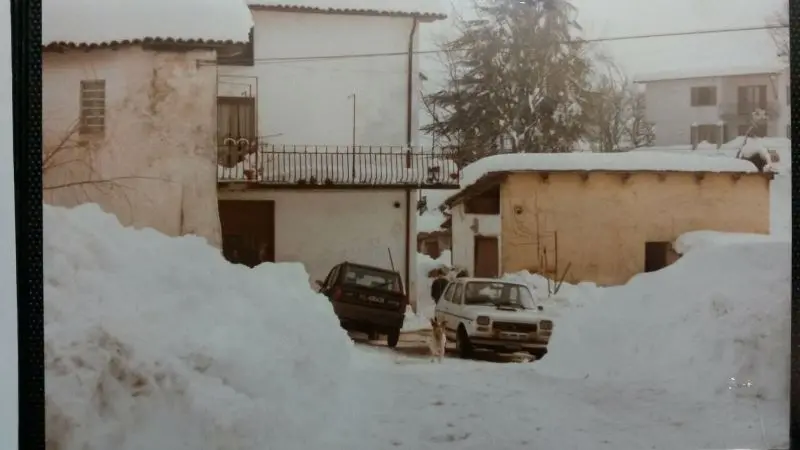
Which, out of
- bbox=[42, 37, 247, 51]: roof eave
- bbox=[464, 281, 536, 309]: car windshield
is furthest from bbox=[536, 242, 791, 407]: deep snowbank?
bbox=[42, 37, 247, 51]: roof eave

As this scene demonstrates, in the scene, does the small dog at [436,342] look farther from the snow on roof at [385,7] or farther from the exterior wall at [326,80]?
the snow on roof at [385,7]

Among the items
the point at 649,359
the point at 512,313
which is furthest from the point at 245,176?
the point at 649,359

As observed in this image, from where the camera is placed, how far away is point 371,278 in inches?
80.6

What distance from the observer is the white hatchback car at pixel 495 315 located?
208 cm

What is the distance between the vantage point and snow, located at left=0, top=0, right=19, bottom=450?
6.04ft

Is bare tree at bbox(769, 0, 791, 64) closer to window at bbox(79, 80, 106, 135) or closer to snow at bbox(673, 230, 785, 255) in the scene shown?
snow at bbox(673, 230, 785, 255)

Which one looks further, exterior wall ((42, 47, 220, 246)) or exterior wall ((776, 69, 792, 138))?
exterior wall ((776, 69, 792, 138))

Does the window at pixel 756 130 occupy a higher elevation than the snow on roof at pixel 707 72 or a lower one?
A: lower

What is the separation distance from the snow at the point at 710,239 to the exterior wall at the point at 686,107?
9.7 inches

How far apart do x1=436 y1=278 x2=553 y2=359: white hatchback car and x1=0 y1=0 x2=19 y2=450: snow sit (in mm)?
1006

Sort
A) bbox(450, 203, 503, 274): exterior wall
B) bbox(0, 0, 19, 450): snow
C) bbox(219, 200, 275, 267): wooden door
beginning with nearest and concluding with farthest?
bbox(0, 0, 19, 450): snow, bbox(219, 200, 275, 267): wooden door, bbox(450, 203, 503, 274): exterior wall

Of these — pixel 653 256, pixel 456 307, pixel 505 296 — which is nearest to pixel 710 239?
pixel 653 256

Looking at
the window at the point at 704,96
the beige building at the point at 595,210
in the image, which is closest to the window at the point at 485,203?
the beige building at the point at 595,210

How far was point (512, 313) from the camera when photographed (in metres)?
2.08
